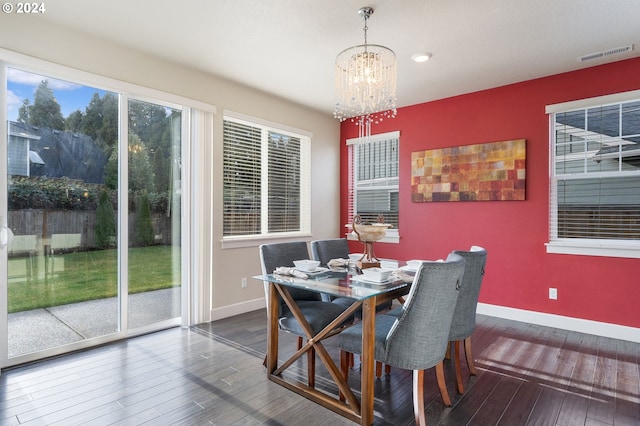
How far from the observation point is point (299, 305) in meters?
2.66

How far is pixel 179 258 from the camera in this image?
148 inches

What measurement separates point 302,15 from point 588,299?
153 inches

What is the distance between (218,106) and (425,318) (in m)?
3.24

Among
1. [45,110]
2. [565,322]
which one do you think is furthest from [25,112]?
[565,322]

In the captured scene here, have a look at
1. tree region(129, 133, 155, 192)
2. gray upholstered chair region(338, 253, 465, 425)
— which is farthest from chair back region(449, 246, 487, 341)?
tree region(129, 133, 155, 192)

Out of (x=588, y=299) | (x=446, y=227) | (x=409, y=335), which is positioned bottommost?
(x=588, y=299)

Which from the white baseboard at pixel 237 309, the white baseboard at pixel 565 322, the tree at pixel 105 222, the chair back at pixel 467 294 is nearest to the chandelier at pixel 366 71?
the chair back at pixel 467 294

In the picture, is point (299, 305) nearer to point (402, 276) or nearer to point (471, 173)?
point (402, 276)

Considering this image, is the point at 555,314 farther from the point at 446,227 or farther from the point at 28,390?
the point at 28,390

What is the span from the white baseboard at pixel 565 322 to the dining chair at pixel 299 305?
2.47m

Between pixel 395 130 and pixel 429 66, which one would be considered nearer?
pixel 429 66

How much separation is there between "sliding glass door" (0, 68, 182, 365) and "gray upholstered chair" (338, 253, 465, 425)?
2.60 metres

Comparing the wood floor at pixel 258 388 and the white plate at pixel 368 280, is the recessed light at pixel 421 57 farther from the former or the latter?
the wood floor at pixel 258 388

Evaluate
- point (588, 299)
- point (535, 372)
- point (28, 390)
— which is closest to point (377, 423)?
point (535, 372)
